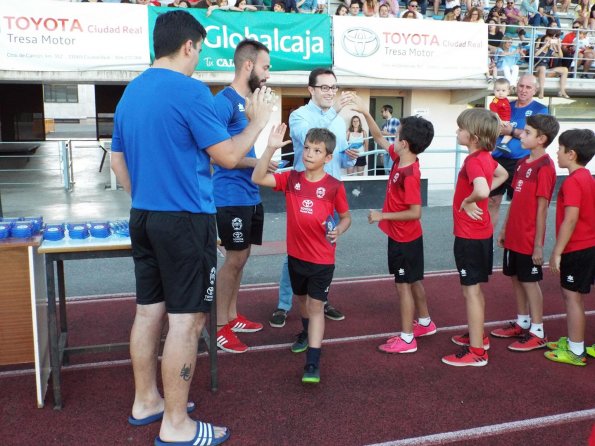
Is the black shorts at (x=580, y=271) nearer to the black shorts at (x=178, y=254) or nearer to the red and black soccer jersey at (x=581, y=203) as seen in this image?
the red and black soccer jersey at (x=581, y=203)

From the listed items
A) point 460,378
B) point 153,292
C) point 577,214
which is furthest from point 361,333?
point 153,292

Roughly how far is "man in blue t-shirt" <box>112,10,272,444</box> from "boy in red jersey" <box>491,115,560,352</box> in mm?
2256

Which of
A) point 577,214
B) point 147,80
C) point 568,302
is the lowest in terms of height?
point 568,302

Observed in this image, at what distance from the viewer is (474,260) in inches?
154

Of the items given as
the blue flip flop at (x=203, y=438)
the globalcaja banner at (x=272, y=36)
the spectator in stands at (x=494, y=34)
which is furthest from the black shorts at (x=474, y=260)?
the spectator in stands at (x=494, y=34)

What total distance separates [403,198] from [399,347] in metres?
1.10

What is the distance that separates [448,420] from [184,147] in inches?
81.7

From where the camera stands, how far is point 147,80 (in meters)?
2.73

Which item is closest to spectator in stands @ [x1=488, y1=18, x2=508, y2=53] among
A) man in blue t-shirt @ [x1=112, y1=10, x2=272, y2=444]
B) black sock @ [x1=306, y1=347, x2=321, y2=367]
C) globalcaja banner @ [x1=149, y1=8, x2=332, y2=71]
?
globalcaja banner @ [x1=149, y1=8, x2=332, y2=71]

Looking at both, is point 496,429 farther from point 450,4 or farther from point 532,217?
point 450,4

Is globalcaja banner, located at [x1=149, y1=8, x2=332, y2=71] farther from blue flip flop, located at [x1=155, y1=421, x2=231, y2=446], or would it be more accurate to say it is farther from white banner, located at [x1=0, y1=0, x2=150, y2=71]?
blue flip flop, located at [x1=155, y1=421, x2=231, y2=446]

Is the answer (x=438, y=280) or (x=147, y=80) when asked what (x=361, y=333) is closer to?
(x=438, y=280)

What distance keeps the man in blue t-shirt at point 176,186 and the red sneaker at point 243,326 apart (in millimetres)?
1619

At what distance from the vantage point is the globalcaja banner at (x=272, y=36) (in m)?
11.3
